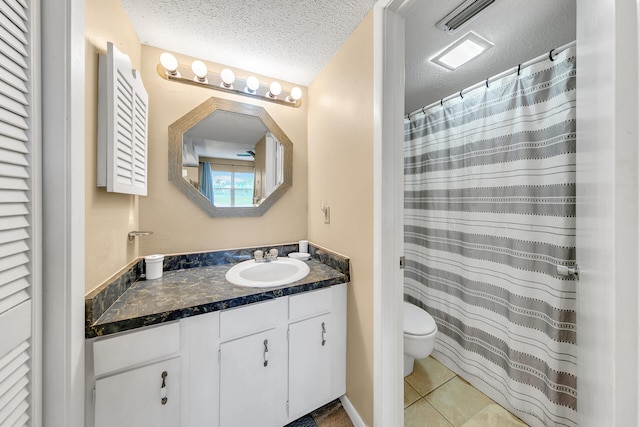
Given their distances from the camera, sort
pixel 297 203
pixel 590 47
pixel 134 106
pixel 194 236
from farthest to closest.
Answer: pixel 297 203 < pixel 194 236 < pixel 134 106 < pixel 590 47

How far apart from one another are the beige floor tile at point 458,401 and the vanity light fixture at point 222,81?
2281mm

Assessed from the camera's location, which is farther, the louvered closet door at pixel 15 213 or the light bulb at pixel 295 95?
the light bulb at pixel 295 95

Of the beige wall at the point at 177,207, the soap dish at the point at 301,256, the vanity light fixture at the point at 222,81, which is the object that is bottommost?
the soap dish at the point at 301,256

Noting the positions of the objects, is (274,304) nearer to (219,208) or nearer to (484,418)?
(219,208)

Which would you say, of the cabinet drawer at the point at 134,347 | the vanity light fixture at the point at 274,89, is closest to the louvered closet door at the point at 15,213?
the cabinet drawer at the point at 134,347

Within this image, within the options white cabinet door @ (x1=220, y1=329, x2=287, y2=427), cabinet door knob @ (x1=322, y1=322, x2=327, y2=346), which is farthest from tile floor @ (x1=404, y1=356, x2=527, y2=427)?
white cabinet door @ (x1=220, y1=329, x2=287, y2=427)

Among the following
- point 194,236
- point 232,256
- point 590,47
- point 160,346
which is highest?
point 590,47

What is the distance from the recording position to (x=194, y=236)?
143 centimetres

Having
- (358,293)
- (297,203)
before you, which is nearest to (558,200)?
(358,293)

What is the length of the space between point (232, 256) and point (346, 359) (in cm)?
98

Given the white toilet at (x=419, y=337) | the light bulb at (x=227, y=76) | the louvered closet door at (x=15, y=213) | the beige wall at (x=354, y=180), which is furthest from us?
the light bulb at (x=227, y=76)

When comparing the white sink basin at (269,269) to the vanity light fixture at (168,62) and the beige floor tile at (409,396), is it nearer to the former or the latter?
the beige floor tile at (409,396)

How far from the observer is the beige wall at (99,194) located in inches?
31.3

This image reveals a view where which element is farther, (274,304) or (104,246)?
(274,304)
